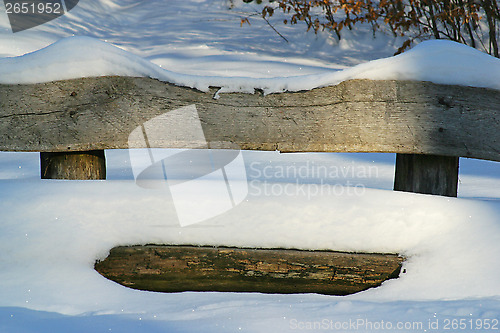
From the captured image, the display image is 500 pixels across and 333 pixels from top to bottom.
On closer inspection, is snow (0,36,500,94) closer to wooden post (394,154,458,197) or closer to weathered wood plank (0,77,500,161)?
weathered wood plank (0,77,500,161)

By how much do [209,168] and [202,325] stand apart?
2244mm

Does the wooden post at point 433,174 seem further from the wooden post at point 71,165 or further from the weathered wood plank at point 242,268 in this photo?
the wooden post at point 71,165

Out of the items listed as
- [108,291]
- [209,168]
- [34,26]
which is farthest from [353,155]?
[34,26]

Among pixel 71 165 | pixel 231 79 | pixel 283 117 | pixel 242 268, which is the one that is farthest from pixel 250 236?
pixel 71 165

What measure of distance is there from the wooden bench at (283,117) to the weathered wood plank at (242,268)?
1.46 feet

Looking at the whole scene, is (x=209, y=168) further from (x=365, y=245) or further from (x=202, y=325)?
(x=202, y=325)

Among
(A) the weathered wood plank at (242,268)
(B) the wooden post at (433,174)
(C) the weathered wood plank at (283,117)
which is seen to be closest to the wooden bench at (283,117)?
(C) the weathered wood plank at (283,117)

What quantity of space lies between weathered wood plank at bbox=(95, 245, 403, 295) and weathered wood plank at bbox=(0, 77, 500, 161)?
17.6 inches

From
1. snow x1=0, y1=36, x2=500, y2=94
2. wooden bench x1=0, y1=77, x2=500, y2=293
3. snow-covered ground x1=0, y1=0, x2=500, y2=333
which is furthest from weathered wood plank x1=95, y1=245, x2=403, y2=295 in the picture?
snow x1=0, y1=36, x2=500, y2=94

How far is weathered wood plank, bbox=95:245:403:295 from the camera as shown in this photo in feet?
5.98

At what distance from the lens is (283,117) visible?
1.98m

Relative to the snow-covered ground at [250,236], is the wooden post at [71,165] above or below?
above

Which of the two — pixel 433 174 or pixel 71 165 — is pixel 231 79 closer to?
pixel 71 165

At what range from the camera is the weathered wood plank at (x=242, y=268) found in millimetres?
1822
